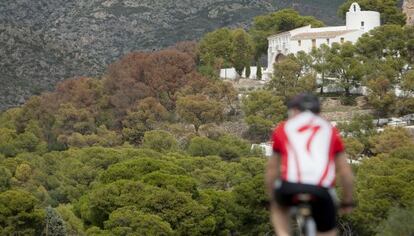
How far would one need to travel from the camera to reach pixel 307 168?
6.17 meters

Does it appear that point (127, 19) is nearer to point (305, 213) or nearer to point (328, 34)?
point (328, 34)

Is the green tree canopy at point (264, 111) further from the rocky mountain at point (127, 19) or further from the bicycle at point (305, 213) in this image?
the bicycle at point (305, 213)

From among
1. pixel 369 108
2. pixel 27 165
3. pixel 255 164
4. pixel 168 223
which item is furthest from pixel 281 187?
pixel 369 108

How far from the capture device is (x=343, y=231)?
40.2 m

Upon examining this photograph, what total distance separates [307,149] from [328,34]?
6571 cm

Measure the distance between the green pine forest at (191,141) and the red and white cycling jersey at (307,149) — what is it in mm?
26174

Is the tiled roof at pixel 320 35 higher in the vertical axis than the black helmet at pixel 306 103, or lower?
lower

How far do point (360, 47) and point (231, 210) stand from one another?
27904mm

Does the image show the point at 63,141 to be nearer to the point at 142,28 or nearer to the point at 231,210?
the point at 231,210

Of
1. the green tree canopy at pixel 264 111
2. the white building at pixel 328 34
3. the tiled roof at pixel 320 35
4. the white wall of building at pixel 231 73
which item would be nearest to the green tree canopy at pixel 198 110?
the green tree canopy at pixel 264 111

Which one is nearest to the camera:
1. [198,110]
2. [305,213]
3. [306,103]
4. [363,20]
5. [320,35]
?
[305,213]

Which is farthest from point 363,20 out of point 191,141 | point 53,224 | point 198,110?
point 53,224

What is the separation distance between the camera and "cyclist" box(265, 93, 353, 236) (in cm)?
608

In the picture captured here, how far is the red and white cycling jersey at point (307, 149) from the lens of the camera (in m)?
6.15
